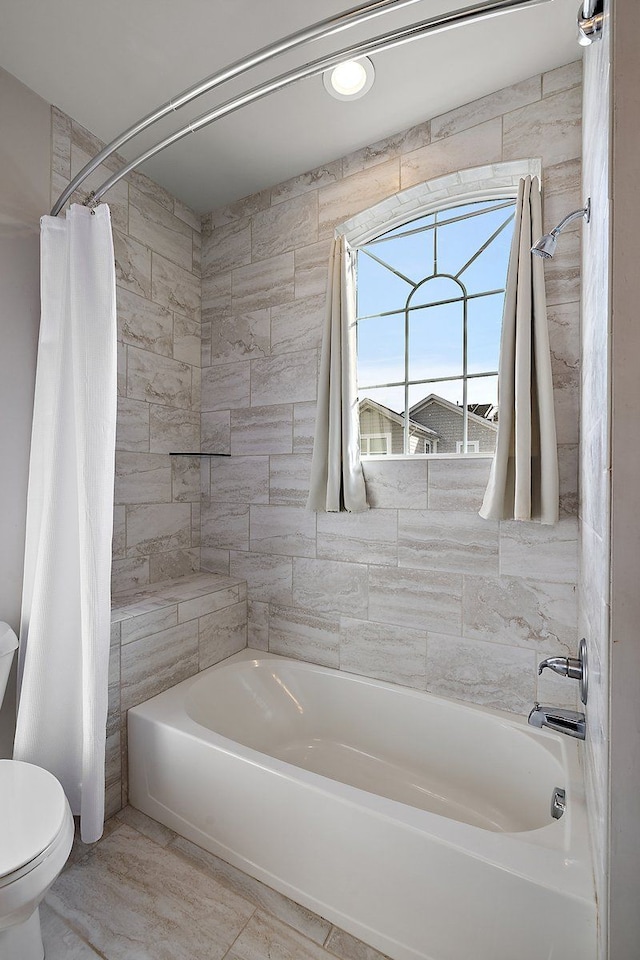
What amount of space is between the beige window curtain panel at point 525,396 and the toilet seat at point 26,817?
1.56 metres

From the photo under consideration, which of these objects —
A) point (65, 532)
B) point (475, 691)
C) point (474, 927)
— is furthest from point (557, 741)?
point (65, 532)

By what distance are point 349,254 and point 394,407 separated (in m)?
0.75

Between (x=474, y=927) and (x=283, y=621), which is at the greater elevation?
(x=283, y=621)

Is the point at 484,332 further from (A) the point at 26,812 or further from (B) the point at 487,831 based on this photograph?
(A) the point at 26,812

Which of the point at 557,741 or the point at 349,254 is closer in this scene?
the point at 557,741

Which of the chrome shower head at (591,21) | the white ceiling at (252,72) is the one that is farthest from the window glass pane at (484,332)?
the chrome shower head at (591,21)

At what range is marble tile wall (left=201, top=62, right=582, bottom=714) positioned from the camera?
1.72m

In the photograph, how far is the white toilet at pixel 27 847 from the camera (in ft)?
3.37

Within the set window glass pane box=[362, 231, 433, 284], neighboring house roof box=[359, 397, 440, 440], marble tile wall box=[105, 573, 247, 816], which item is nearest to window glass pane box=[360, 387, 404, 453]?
neighboring house roof box=[359, 397, 440, 440]

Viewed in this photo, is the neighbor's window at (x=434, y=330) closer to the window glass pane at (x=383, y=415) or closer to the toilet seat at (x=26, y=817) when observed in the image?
the window glass pane at (x=383, y=415)

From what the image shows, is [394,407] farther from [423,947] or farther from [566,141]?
[423,947]

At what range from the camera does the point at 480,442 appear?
1967 mm

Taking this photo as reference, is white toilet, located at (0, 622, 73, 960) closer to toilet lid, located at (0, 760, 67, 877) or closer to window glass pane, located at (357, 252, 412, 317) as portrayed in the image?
toilet lid, located at (0, 760, 67, 877)

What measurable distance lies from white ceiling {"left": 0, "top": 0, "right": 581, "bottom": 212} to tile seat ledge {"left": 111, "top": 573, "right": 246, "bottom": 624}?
6.59 ft
